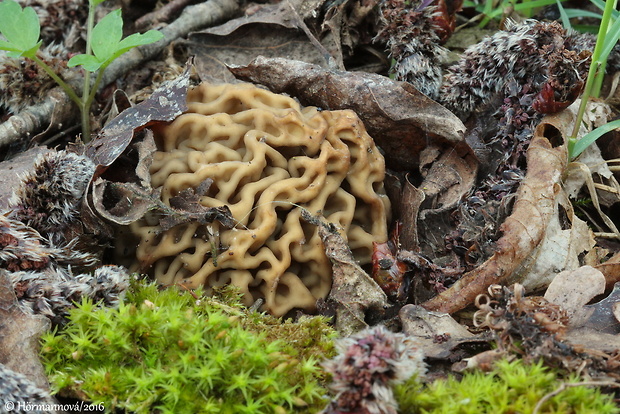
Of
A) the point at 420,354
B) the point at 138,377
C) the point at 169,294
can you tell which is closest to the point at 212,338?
the point at 138,377

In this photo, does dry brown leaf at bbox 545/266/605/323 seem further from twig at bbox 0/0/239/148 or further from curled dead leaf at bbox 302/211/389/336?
twig at bbox 0/0/239/148

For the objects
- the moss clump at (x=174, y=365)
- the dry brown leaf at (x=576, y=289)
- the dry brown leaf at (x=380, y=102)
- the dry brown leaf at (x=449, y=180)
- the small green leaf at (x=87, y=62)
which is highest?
the small green leaf at (x=87, y=62)

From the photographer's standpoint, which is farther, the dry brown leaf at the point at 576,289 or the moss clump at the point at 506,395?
the dry brown leaf at the point at 576,289

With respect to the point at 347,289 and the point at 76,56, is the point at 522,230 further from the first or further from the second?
the point at 76,56

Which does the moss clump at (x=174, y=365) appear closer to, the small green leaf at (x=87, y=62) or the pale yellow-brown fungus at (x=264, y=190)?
the pale yellow-brown fungus at (x=264, y=190)

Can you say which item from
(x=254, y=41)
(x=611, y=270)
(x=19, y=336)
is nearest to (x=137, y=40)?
(x=254, y=41)

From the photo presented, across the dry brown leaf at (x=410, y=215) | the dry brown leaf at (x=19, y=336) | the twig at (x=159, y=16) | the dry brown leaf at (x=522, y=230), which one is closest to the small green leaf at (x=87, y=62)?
the dry brown leaf at (x=19, y=336)

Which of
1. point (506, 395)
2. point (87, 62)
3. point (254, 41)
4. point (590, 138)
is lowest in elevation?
point (506, 395)
